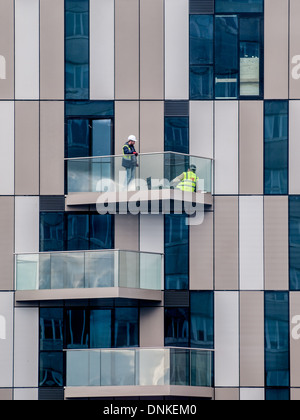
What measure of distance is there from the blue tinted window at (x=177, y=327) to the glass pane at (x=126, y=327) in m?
0.95

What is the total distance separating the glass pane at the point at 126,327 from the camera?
88250 millimetres

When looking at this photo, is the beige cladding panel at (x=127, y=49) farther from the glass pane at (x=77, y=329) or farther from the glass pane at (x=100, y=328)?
the glass pane at (x=77, y=329)

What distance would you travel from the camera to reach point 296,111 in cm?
8875

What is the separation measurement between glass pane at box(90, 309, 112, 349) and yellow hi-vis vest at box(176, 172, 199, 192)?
4509mm

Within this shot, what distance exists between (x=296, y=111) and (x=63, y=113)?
23.6 ft

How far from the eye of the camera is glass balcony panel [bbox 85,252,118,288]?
87.1 meters

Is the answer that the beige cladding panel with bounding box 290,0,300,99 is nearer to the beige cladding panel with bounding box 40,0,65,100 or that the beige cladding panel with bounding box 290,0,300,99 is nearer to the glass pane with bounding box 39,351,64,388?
the beige cladding panel with bounding box 40,0,65,100

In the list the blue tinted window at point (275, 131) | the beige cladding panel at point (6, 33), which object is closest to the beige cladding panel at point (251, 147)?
the blue tinted window at point (275, 131)

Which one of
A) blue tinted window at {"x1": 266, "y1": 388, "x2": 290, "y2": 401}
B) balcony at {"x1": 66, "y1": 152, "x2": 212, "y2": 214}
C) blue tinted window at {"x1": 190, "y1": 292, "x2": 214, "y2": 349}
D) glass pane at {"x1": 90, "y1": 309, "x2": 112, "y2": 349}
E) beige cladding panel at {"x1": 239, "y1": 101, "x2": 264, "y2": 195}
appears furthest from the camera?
beige cladding panel at {"x1": 239, "y1": 101, "x2": 264, "y2": 195}

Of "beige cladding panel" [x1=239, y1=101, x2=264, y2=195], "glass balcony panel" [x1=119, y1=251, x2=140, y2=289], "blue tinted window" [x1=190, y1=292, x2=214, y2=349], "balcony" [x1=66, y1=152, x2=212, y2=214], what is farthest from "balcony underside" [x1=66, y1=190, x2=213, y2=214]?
"blue tinted window" [x1=190, y1=292, x2=214, y2=349]

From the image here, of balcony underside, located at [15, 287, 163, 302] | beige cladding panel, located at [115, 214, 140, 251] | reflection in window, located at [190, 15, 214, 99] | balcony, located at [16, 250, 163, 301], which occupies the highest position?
reflection in window, located at [190, 15, 214, 99]

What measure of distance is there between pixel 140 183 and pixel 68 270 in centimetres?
343

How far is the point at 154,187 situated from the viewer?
287 ft

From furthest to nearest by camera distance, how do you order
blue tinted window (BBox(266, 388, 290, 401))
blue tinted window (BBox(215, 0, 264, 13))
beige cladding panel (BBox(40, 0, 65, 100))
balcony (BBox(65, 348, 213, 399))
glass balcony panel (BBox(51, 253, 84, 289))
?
blue tinted window (BBox(215, 0, 264, 13)), beige cladding panel (BBox(40, 0, 65, 100)), blue tinted window (BBox(266, 388, 290, 401)), glass balcony panel (BBox(51, 253, 84, 289)), balcony (BBox(65, 348, 213, 399))
